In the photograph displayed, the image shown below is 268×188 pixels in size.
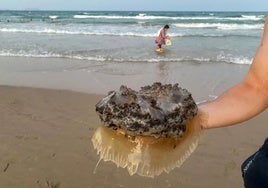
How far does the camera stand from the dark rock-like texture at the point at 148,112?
1294 mm

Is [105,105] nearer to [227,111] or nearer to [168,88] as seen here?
[168,88]

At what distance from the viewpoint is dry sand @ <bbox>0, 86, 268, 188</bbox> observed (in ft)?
12.7

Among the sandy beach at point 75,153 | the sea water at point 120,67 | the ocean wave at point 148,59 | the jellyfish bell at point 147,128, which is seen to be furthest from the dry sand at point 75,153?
the ocean wave at point 148,59

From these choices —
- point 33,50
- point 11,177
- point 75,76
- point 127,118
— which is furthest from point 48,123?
point 33,50

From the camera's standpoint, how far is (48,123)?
5.43 m

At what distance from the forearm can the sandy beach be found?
2.31m

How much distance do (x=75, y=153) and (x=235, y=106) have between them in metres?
3.10

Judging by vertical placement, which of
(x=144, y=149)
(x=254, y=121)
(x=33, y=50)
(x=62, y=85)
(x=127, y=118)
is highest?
(x=127, y=118)

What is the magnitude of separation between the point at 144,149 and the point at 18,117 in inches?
179

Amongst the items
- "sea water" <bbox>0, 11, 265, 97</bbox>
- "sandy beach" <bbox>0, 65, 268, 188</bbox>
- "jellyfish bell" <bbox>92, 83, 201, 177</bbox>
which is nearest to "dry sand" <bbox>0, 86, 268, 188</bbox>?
"sandy beach" <bbox>0, 65, 268, 188</bbox>

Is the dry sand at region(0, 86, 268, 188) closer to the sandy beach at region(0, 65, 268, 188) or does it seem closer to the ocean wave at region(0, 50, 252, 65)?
the sandy beach at region(0, 65, 268, 188)

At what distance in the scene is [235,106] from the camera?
1592 mm

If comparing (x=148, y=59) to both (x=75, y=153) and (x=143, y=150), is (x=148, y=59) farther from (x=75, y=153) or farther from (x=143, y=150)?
(x=143, y=150)

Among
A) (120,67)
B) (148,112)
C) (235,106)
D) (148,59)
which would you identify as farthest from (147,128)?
(148,59)
